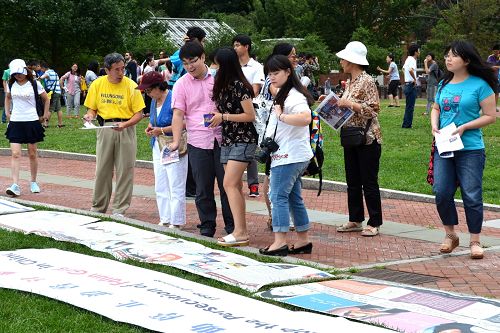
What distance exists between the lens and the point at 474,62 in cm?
859

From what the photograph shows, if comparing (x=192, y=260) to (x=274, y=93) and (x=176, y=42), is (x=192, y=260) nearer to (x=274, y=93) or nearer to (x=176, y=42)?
(x=274, y=93)

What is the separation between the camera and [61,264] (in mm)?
7684

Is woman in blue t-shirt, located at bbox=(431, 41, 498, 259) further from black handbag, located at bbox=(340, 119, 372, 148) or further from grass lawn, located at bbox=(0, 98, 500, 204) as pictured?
grass lawn, located at bbox=(0, 98, 500, 204)

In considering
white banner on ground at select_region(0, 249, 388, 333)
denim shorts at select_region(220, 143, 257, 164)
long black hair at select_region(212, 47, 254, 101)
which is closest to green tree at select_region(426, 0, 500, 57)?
long black hair at select_region(212, 47, 254, 101)

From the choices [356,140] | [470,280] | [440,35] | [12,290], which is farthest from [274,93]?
[440,35]

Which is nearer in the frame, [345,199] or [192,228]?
[192,228]

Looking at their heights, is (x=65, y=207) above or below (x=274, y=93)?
below

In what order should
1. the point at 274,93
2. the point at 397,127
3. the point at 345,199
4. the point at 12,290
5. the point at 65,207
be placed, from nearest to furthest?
the point at 12,290 → the point at 274,93 → the point at 65,207 → the point at 345,199 → the point at 397,127

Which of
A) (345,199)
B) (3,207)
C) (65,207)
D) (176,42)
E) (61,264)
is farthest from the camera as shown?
(176,42)

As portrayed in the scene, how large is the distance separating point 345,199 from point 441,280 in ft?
16.0

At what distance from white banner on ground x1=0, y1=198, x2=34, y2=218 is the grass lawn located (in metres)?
4.91

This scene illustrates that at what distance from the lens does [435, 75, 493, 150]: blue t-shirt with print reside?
857 cm

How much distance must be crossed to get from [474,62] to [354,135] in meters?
1.59

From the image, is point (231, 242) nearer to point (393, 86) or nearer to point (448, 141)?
point (448, 141)
